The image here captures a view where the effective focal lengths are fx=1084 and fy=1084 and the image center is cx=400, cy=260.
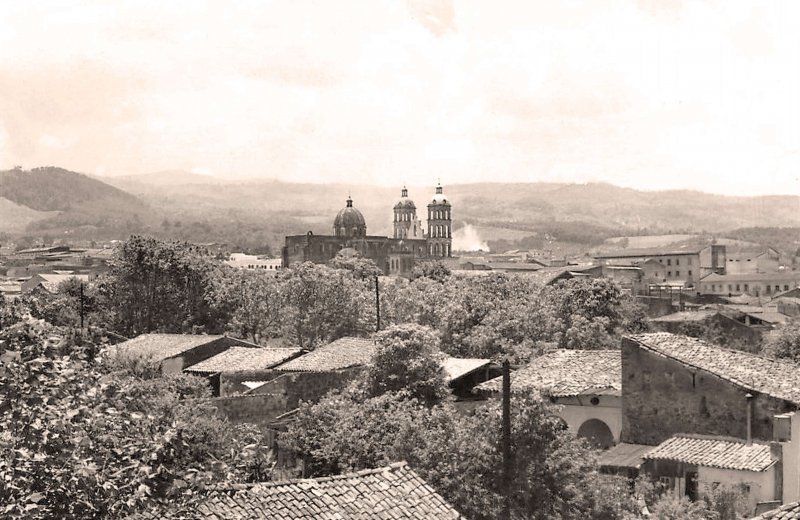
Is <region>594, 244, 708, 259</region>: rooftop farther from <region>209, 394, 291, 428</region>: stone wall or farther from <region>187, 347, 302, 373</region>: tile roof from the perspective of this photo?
<region>209, 394, 291, 428</region>: stone wall

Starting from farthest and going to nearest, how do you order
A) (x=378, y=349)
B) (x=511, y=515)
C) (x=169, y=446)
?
(x=378, y=349) → (x=511, y=515) → (x=169, y=446)

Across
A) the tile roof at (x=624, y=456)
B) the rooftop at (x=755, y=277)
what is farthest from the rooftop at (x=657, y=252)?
the tile roof at (x=624, y=456)

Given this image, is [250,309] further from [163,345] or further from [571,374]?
[571,374]

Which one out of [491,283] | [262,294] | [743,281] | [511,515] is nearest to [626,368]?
[511,515]

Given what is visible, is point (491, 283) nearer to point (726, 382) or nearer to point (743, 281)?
point (726, 382)

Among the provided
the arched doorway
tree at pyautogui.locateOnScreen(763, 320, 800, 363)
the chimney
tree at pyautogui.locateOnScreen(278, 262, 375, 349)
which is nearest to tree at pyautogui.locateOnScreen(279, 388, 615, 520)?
the chimney

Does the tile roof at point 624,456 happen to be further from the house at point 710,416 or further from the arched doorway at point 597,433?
the arched doorway at point 597,433

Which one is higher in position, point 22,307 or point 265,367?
point 22,307

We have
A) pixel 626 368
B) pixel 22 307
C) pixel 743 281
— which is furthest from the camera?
pixel 743 281
